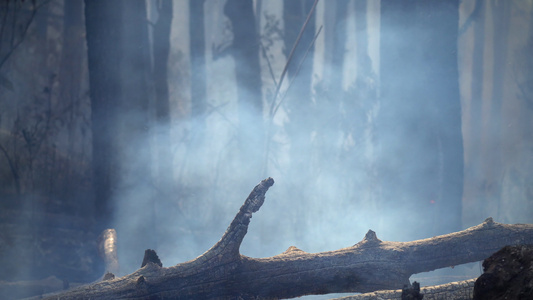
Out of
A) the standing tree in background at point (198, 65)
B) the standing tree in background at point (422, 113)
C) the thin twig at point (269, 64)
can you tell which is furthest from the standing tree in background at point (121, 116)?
the standing tree in background at point (422, 113)

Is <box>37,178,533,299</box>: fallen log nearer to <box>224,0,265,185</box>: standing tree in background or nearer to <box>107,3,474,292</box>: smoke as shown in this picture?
<box>107,3,474,292</box>: smoke

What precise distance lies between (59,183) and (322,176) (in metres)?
3.53

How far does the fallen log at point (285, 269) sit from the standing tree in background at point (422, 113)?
8.51 ft

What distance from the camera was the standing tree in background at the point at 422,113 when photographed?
5.71 metres

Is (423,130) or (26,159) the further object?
(423,130)

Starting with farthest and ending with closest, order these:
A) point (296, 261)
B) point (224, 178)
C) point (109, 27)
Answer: point (224, 178) < point (109, 27) < point (296, 261)

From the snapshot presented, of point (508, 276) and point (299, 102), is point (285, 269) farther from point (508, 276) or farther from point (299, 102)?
point (299, 102)

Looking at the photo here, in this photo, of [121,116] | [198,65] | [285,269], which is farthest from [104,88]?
[285,269]

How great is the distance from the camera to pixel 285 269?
2.84 meters

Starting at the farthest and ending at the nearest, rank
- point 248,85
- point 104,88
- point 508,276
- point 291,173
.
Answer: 1. point 291,173
2. point 248,85
3. point 104,88
4. point 508,276

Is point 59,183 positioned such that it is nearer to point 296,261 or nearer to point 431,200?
point 296,261

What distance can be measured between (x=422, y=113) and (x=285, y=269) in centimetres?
380

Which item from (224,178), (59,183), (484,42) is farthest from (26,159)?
(484,42)

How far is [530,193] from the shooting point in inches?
235
